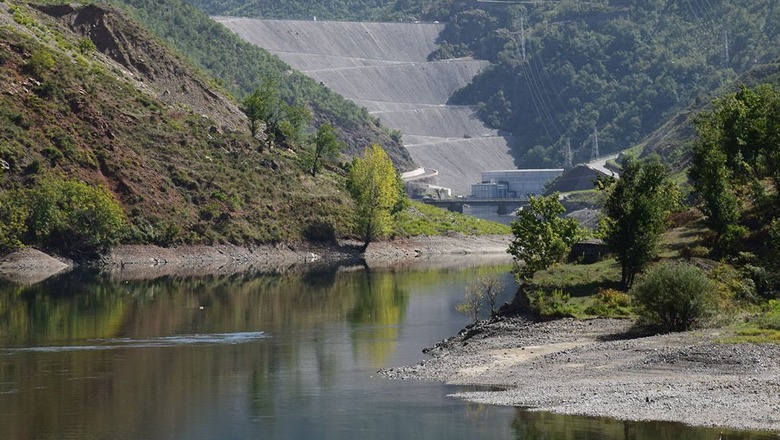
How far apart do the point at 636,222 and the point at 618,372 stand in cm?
1915

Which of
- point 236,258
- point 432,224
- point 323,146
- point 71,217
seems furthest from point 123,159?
point 432,224

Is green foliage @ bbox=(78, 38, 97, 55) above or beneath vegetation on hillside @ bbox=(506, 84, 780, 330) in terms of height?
above

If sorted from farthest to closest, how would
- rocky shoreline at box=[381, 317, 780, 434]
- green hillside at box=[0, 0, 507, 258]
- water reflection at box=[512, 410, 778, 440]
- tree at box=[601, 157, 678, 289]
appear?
green hillside at box=[0, 0, 507, 258] → tree at box=[601, 157, 678, 289] → rocky shoreline at box=[381, 317, 780, 434] → water reflection at box=[512, 410, 778, 440]

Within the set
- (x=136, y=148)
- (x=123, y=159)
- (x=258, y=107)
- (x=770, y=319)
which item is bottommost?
(x=770, y=319)

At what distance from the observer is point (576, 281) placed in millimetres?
77250

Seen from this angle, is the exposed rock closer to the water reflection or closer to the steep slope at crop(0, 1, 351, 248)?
the steep slope at crop(0, 1, 351, 248)

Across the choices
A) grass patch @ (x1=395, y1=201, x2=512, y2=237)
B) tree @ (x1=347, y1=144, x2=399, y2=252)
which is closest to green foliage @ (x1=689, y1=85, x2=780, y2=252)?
Answer: tree @ (x1=347, y1=144, x2=399, y2=252)

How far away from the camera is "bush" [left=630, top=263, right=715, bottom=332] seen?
214ft

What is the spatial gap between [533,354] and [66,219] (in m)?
82.2

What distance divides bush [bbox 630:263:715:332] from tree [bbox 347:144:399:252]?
315ft

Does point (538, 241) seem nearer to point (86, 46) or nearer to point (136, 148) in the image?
point (136, 148)

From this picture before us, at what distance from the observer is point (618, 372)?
58.2 m

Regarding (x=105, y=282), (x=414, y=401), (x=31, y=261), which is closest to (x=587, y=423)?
(x=414, y=401)

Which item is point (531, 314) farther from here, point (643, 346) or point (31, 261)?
point (31, 261)
